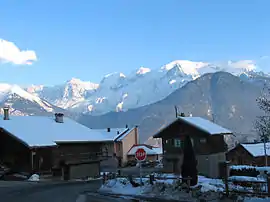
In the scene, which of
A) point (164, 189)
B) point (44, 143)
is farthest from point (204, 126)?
point (164, 189)

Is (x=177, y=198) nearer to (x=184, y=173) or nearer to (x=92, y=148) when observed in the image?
(x=184, y=173)

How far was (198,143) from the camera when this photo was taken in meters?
48.3

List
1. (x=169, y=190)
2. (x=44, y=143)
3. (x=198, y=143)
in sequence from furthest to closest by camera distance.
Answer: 1. (x=198, y=143)
2. (x=44, y=143)
3. (x=169, y=190)

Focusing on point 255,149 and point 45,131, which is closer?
point 45,131

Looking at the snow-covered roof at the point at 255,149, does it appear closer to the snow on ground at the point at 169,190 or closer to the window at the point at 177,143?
the window at the point at 177,143

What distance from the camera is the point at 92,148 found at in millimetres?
55281

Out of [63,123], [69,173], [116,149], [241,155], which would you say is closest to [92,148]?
[63,123]

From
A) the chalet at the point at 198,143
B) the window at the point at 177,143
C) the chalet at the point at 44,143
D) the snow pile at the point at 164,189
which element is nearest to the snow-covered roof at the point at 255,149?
the chalet at the point at 198,143

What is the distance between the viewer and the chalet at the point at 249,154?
232 ft

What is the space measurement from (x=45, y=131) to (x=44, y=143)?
4751 millimetres

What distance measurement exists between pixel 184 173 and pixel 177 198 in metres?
2.82

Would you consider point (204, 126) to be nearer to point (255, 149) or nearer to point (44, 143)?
point (44, 143)

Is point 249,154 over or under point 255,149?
under

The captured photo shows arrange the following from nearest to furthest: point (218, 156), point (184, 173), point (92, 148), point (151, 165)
Answer: point (184, 173) → point (218, 156) → point (92, 148) → point (151, 165)
